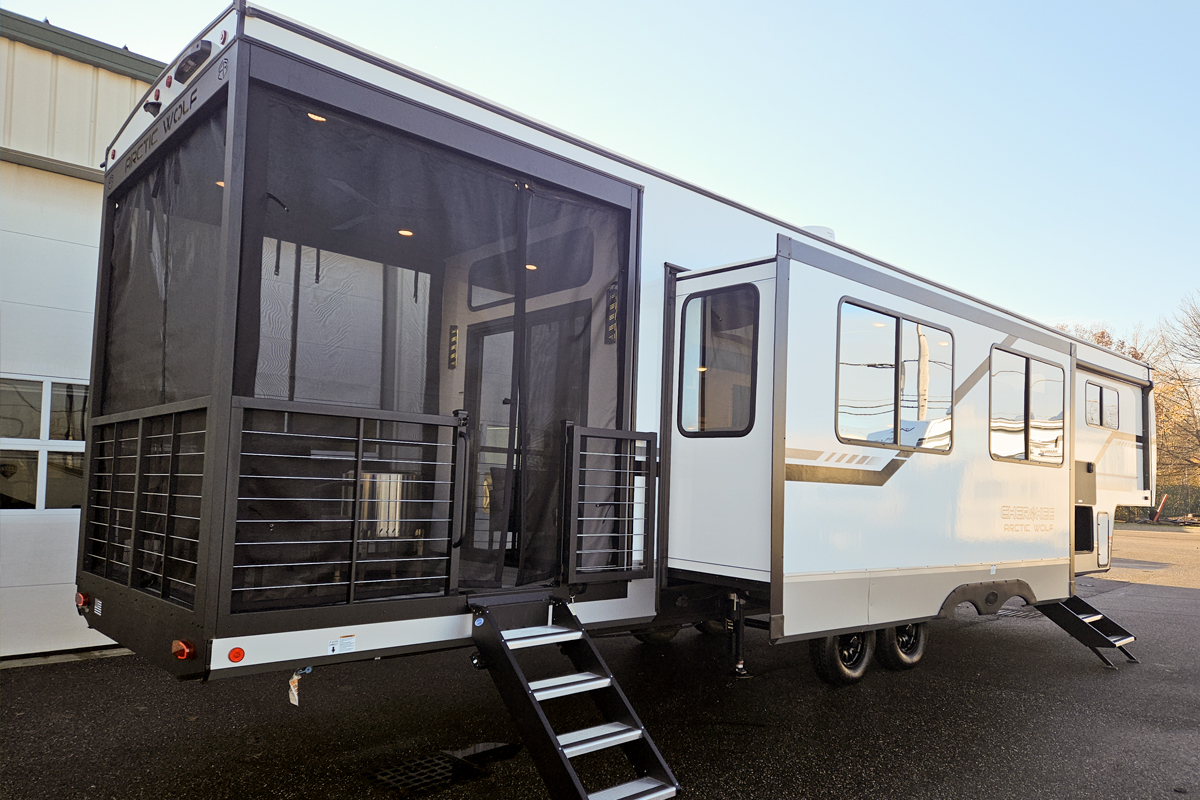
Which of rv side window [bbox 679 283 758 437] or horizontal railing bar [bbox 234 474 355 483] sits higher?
rv side window [bbox 679 283 758 437]

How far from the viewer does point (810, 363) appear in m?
4.14

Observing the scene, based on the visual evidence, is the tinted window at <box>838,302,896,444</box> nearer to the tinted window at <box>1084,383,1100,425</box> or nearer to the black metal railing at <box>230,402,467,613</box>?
the black metal railing at <box>230,402,467,613</box>

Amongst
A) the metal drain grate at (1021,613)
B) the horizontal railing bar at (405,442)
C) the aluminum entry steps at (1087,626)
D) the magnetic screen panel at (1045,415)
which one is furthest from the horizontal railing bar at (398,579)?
the metal drain grate at (1021,613)

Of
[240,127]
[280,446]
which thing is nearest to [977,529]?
[280,446]

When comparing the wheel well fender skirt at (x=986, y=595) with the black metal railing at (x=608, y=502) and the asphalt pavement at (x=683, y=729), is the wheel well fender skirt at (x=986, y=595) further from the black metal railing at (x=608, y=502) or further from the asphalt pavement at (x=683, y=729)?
the black metal railing at (x=608, y=502)

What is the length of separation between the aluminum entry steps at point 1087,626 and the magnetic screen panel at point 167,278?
225 inches

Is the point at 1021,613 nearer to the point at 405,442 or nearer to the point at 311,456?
the point at 405,442

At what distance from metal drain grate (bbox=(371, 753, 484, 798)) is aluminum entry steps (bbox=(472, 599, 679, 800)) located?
0.57m

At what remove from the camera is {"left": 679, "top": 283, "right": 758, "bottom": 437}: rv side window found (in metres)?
4.11

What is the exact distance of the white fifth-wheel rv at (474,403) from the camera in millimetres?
2877

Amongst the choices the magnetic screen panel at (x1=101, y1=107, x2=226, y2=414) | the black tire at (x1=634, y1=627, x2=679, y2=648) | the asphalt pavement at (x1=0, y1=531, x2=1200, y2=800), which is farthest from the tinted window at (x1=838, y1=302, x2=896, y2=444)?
the magnetic screen panel at (x1=101, y1=107, x2=226, y2=414)

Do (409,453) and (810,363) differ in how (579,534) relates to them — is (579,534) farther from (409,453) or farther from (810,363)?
(810,363)

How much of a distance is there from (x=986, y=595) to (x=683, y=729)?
90.1 inches

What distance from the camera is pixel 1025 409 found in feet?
18.7
